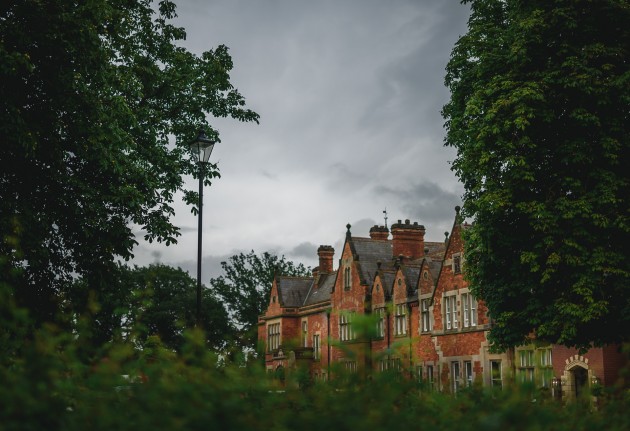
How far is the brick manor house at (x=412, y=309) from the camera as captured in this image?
3303 cm

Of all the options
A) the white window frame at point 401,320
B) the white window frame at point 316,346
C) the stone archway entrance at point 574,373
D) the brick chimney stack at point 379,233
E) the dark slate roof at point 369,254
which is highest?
the brick chimney stack at point 379,233

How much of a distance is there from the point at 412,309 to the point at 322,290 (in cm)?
1648

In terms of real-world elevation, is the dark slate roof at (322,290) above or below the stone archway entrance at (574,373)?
above

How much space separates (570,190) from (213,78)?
12932 millimetres

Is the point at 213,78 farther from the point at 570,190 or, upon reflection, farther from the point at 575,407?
the point at 575,407

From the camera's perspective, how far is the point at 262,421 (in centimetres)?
431

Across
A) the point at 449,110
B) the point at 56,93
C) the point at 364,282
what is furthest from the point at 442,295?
the point at 56,93

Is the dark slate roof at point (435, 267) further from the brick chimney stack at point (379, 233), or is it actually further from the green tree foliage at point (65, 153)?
the green tree foliage at point (65, 153)

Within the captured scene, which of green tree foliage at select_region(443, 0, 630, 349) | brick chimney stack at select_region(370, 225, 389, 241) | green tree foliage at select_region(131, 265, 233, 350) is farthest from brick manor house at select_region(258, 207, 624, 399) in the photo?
green tree foliage at select_region(131, 265, 233, 350)

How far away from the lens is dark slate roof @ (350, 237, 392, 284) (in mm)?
53459

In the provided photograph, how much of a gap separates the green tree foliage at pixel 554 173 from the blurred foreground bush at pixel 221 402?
1927cm

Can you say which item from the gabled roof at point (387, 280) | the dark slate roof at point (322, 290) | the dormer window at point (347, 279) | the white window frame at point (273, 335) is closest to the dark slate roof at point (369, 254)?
the dormer window at point (347, 279)

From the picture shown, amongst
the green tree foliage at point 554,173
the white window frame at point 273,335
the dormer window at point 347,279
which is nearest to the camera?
the green tree foliage at point 554,173

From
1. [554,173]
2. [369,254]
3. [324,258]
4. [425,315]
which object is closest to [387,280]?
[369,254]
